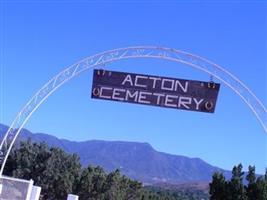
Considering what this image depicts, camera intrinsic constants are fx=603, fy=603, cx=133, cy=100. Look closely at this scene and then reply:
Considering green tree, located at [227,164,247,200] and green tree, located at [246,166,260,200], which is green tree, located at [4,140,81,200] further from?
green tree, located at [246,166,260,200]

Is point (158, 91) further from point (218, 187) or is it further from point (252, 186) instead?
point (218, 187)

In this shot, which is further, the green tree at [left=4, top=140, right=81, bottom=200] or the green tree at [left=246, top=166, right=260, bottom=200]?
the green tree at [left=4, top=140, right=81, bottom=200]

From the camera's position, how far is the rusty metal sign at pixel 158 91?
21.2 m

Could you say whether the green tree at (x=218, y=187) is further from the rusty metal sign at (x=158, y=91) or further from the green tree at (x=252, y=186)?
the rusty metal sign at (x=158, y=91)

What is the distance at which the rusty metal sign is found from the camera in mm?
Answer: 21219

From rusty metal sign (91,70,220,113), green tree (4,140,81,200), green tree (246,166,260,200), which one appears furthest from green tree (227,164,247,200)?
green tree (4,140,81,200)

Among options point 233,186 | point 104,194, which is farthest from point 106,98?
point 104,194

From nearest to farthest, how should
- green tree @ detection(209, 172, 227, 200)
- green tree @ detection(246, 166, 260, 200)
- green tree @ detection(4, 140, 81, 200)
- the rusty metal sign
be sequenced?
1. the rusty metal sign
2. green tree @ detection(246, 166, 260, 200)
3. green tree @ detection(209, 172, 227, 200)
4. green tree @ detection(4, 140, 81, 200)

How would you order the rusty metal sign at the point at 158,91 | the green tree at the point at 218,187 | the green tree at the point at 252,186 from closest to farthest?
the rusty metal sign at the point at 158,91, the green tree at the point at 252,186, the green tree at the point at 218,187

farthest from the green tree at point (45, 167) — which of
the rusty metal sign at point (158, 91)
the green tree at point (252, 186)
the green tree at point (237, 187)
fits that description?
the rusty metal sign at point (158, 91)

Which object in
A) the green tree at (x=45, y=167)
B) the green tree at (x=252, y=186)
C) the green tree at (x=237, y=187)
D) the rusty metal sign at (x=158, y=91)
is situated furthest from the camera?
the green tree at (x=45, y=167)

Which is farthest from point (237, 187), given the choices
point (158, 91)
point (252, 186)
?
point (158, 91)

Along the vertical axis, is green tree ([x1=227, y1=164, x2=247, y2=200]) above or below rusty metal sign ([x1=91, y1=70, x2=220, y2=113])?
below

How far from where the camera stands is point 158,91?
21500 millimetres
